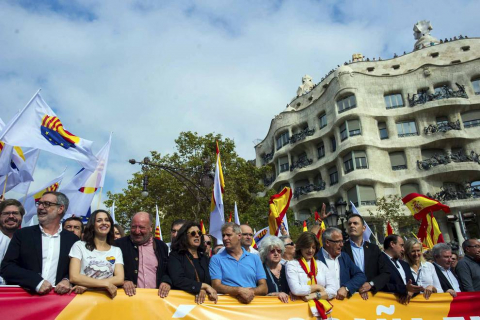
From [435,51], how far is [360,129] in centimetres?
1268

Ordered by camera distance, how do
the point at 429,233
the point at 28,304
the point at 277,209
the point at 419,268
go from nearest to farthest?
1. the point at 28,304
2. the point at 419,268
3. the point at 277,209
4. the point at 429,233

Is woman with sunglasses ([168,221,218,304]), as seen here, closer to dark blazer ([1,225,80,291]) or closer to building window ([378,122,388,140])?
dark blazer ([1,225,80,291])

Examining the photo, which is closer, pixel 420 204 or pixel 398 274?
pixel 398 274

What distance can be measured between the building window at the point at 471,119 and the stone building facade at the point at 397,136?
7cm

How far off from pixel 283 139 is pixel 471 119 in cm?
1723

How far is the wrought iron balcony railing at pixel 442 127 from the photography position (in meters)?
31.2

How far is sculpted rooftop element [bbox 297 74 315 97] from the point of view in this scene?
155 ft

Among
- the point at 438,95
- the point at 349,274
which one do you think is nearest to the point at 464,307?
the point at 349,274

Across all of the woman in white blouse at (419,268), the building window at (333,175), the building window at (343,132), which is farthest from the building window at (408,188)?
the woman in white blouse at (419,268)

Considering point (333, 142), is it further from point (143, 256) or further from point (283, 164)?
point (143, 256)

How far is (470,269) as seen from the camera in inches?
214

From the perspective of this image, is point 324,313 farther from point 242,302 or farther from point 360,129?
point 360,129

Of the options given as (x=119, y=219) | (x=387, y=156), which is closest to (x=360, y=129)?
(x=387, y=156)

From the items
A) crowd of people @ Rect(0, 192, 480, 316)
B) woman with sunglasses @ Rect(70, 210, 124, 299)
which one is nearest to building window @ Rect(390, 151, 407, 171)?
crowd of people @ Rect(0, 192, 480, 316)
